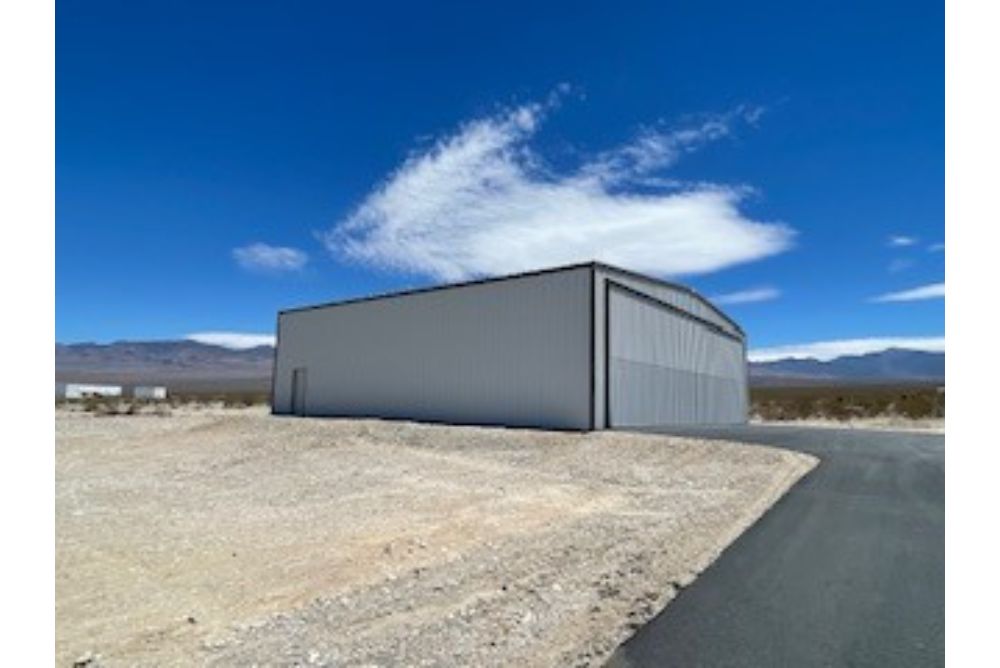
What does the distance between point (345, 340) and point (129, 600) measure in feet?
95.3

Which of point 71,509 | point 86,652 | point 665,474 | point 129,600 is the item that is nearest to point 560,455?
point 665,474

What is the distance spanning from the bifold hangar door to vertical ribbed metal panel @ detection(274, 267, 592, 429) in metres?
1.49

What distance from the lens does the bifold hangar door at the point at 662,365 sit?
26859mm

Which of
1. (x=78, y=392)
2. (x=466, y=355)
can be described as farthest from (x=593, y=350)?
(x=78, y=392)

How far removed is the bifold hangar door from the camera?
26.9 m

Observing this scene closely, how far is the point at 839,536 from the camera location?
9469 millimetres

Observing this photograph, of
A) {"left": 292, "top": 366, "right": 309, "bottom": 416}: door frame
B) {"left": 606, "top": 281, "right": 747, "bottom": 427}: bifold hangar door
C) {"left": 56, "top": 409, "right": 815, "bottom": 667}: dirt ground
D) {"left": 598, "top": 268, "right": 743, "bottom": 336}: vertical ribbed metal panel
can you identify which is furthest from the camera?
{"left": 292, "top": 366, "right": 309, "bottom": 416}: door frame

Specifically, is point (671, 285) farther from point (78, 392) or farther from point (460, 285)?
point (78, 392)

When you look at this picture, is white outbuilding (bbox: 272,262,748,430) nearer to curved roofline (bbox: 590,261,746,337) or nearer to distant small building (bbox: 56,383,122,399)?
curved roofline (bbox: 590,261,746,337)

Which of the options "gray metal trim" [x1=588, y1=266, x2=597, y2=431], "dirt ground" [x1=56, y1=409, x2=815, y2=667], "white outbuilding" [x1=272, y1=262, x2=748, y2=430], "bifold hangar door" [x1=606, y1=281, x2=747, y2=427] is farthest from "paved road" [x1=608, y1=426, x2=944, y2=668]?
"bifold hangar door" [x1=606, y1=281, x2=747, y2=427]

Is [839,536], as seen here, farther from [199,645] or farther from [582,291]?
[582,291]

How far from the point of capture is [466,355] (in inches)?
1159

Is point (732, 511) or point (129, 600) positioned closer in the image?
point (129, 600)
